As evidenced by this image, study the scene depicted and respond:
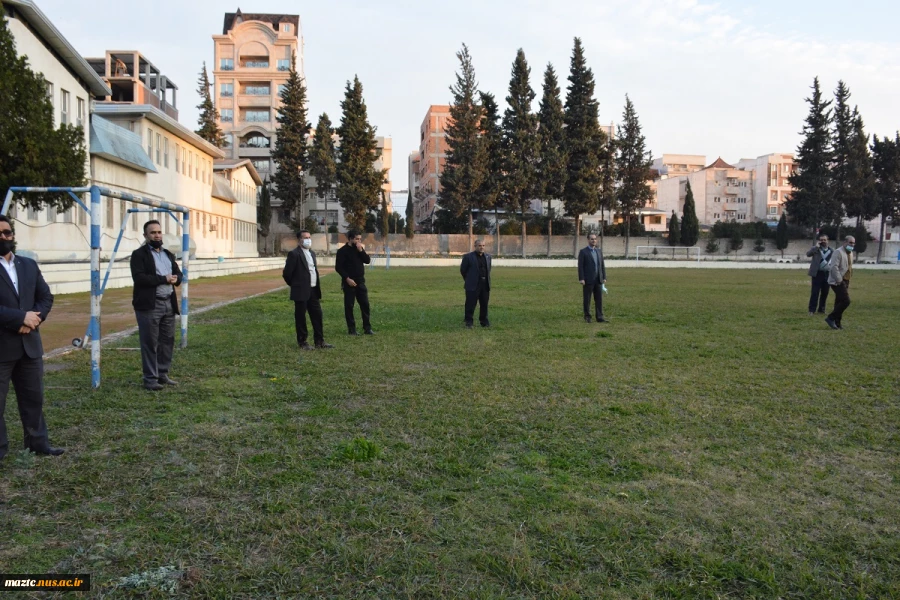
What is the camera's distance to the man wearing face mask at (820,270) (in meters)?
15.8

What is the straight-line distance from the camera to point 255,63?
3287 inches

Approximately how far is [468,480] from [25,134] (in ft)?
58.3

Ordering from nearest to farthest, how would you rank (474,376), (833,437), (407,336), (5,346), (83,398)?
(5,346) → (833,437) → (83,398) → (474,376) → (407,336)

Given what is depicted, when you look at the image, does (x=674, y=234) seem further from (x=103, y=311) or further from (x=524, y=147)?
(x=103, y=311)

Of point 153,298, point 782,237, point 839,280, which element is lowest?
point 153,298

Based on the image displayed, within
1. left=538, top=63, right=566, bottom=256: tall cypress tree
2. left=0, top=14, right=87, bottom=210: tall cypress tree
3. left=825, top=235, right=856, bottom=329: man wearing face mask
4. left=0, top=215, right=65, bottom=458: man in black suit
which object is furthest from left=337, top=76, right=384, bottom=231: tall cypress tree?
left=0, top=215, right=65, bottom=458: man in black suit

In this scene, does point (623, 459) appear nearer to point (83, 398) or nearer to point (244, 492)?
point (244, 492)

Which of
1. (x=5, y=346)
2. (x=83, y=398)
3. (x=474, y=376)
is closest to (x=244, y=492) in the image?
(x=5, y=346)

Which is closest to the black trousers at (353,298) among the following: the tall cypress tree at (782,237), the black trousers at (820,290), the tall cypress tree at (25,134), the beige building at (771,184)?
the tall cypress tree at (25,134)

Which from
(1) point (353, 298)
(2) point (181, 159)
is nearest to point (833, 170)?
(2) point (181, 159)

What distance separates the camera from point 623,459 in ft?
17.3

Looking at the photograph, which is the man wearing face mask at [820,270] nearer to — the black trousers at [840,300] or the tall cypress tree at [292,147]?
the black trousers at [840,300]

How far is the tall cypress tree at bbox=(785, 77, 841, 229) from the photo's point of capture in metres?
68.9

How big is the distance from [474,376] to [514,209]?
189 feet
